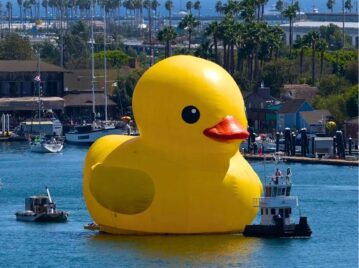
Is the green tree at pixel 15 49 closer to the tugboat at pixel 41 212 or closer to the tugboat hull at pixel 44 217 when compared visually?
the tugboat at pixel 41 212

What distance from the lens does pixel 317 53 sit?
145000 millimetres

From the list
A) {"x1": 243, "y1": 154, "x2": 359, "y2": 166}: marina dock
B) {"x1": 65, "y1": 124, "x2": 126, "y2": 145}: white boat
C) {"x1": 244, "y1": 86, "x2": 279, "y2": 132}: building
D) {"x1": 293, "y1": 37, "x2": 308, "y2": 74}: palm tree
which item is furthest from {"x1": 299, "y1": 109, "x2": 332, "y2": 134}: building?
{"x1": 293, "y1": 37, "x2": 308, "y2": 74}: palm tree

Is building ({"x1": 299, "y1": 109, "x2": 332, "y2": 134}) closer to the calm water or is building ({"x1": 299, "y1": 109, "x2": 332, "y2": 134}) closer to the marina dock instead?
the marina dock

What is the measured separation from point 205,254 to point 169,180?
10.8ft

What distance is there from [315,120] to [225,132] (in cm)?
5914

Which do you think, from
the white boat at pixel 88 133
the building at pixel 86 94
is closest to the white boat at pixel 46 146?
the white boat at pixel 88 133

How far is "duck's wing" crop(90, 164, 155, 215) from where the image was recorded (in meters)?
58.8

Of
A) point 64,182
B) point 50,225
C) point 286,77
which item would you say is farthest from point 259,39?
point 50,225

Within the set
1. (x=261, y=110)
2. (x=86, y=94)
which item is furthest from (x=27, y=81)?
(x=261, y=110)

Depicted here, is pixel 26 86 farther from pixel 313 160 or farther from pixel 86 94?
pixel 313 160

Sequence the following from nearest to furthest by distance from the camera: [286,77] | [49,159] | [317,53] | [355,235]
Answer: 1. [355,235]
2. [49,159]
3. [286,77]
4. [317,53]

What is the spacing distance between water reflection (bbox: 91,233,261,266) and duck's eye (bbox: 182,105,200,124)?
11.1 ft

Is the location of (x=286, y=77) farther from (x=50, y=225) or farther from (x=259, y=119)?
(x=50, y=225)

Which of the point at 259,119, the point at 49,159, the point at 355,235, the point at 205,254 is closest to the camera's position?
the point at 205,254
